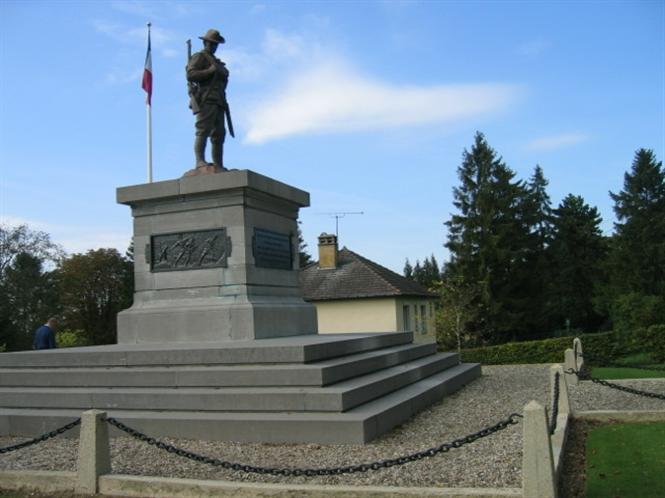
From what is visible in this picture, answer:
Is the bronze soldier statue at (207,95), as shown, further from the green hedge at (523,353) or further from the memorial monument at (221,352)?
the green hedge at (523,353)

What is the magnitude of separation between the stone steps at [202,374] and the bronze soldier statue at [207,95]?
4681mm

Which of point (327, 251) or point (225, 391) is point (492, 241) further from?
point (225, 391)

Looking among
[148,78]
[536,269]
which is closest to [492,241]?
[536,269]

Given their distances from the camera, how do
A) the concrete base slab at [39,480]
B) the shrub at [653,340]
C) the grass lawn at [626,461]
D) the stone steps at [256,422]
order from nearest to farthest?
the grass lawn at [626,461] → the concrete base slab at [39,480] → the stone steps at [256,422] → the shrub at [653,340]

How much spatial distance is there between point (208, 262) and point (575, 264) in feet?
157

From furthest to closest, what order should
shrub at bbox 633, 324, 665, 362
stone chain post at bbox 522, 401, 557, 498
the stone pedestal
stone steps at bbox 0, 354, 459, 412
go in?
shrub at bbox 633, 324, 665, 362 < the stone pedestal < stone steps at bbox 0, 354, 459, 412 < stone chain post at bbox 522, 401, 557, 498

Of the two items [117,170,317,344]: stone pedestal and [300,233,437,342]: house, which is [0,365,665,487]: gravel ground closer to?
[117,170,317,344]: stone pedestal

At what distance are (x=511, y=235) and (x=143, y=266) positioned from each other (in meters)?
39.3

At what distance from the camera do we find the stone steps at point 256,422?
768 centimetres

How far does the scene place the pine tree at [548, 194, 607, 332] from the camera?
51.9 meters

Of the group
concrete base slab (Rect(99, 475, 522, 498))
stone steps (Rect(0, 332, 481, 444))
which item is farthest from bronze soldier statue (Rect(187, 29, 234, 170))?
concrete base slab (Rect(99, 475, 522, 498))

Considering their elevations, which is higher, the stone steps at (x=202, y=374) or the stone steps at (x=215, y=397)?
the stone steps at (x=202, y=374)

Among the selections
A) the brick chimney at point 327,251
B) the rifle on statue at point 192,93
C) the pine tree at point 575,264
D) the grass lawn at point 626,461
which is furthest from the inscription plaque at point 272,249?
the pine tree at point 575,264

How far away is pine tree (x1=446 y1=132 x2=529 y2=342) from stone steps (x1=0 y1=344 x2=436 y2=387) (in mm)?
35722
